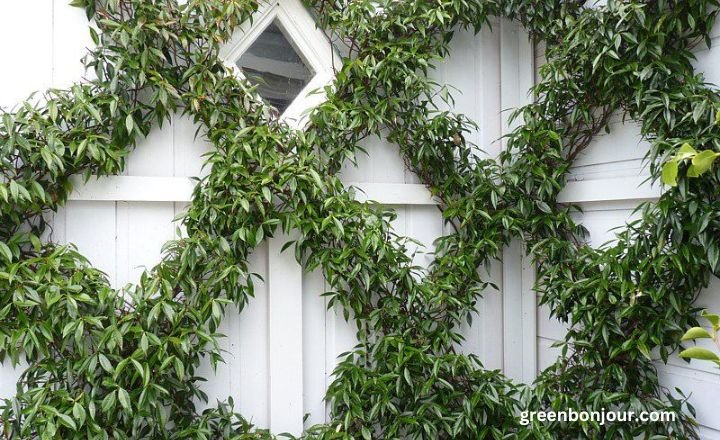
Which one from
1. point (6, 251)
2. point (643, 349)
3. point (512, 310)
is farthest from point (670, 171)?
point (6, 251)

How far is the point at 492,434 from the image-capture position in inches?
72.5

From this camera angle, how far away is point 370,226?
69.7 inches

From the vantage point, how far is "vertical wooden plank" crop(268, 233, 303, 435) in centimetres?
180

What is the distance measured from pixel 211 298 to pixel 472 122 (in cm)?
113

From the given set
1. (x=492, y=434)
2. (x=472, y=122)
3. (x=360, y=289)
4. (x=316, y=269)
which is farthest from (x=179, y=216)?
(x=492, y=434)

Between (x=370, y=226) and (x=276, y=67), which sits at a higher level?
(x=276, y=67)

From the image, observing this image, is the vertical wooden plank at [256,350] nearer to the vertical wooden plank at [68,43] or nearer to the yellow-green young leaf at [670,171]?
the vertical wooden plank at [68,43]

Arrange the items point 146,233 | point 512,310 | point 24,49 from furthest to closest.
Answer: point 512,310
point 146,233
point 24,49

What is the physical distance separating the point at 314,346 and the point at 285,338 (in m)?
0.13

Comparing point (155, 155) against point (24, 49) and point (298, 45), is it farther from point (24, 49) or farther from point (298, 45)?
point (298, 45)

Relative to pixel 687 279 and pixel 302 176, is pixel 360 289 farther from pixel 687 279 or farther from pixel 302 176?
pixel 687 279

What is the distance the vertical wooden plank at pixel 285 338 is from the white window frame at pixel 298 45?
46cm

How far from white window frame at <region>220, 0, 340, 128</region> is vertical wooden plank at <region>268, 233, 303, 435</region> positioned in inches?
18.2

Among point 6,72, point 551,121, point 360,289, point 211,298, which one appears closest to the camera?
point 6,72
